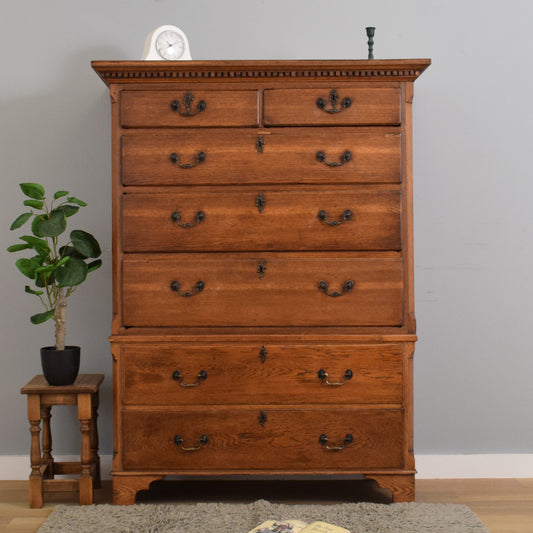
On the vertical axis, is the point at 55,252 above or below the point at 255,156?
below

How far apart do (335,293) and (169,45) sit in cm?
125

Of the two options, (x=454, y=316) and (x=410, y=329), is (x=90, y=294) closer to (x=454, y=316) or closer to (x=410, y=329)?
(x=410, y=329)

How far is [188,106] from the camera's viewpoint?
8.00 feet

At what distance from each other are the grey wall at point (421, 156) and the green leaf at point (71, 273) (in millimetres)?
408

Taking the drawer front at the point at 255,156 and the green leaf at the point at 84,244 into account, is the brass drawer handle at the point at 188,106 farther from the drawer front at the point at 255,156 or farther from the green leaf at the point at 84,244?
the green leaf at the point at 84,244

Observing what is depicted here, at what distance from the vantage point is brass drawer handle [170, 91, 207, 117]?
2436 millimetres

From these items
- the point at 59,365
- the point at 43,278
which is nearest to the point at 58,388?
the point at 59,365

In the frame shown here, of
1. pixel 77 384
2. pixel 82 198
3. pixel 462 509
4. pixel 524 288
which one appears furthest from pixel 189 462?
pixel 524 288

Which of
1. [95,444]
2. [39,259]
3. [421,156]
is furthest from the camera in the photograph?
[421,156]

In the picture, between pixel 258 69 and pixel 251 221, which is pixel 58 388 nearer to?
pixel 251 221

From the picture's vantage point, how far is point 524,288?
2.98 meters

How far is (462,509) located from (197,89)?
194 centimetres

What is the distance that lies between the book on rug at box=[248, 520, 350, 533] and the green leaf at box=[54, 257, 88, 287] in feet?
3.82

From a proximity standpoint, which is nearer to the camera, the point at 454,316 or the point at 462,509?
the point at 462,509
